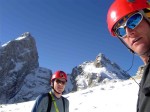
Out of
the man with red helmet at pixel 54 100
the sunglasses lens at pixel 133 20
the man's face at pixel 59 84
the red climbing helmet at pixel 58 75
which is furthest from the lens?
the red climbing helmet at pixel 58 75

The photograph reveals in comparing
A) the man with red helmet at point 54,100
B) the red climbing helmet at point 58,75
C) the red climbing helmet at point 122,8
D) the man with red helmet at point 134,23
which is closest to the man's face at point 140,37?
the man with red helmet at point 134,23

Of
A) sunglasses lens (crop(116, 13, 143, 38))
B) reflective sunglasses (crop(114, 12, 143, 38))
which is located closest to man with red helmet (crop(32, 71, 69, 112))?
reflective sunglasses (crop(114, 12, 143, 38))

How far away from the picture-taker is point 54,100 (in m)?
7.11

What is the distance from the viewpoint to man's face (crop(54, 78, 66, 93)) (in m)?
7.62

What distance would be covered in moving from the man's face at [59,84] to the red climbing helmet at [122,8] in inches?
179

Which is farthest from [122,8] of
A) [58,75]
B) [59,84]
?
[58,75]

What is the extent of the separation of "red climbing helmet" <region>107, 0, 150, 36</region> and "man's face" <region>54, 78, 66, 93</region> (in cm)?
455

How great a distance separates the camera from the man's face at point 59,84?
300 inches

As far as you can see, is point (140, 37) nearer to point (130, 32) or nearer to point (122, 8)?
point (130, 32)

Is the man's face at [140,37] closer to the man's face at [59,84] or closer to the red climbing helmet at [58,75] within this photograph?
the man's face at [59,84]

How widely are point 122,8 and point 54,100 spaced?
180 inches

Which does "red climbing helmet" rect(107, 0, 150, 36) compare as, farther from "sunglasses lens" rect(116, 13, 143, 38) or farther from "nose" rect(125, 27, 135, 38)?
"nose" rect(125, 27, 135, 38)

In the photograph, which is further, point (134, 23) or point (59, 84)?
point (59, 84)

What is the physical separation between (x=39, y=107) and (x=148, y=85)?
4.94 m
